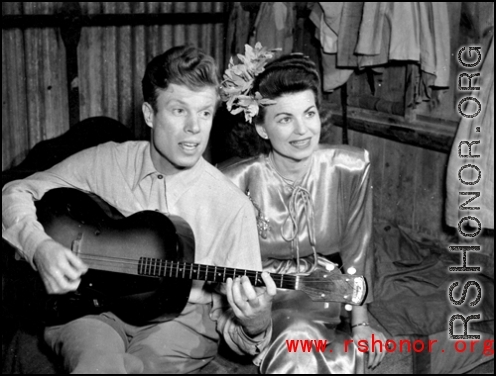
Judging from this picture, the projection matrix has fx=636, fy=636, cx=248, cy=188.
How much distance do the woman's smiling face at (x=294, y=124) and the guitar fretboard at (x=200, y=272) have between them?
0.76m

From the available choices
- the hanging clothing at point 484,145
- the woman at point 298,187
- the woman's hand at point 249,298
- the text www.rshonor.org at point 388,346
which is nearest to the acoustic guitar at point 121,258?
the woman's hand at point 249,298

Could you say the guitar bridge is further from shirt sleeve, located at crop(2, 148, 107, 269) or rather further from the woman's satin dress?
shirt sleeve, located at crop(2, 148, 107, 269)

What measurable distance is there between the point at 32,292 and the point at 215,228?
0.63 metres

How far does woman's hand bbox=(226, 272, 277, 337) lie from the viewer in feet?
5.93

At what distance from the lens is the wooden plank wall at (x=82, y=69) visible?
473 centimetres

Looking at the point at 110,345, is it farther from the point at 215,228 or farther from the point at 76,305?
the point at 215,228

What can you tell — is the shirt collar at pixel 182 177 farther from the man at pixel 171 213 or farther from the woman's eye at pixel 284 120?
the woman's eye at pixel 284 120

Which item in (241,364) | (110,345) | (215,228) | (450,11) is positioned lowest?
(241,364)

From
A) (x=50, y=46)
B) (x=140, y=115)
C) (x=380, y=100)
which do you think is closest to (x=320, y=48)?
(x=380, y=100)

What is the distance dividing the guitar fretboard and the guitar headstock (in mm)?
43

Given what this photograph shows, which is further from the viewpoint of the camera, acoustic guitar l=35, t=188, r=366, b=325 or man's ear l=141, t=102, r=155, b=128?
man's ear l=141, t=102, r=155, b=128

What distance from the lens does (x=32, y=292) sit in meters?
2.06

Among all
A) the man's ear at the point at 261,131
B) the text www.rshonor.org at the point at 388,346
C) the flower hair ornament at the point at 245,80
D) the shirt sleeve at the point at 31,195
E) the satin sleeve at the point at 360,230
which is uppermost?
the flower hair ornament at the point at 245,80

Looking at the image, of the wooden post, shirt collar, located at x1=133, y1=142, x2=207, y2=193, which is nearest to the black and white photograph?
shirt collar, located at x1=133, y1=142, x2=207, y2=193
